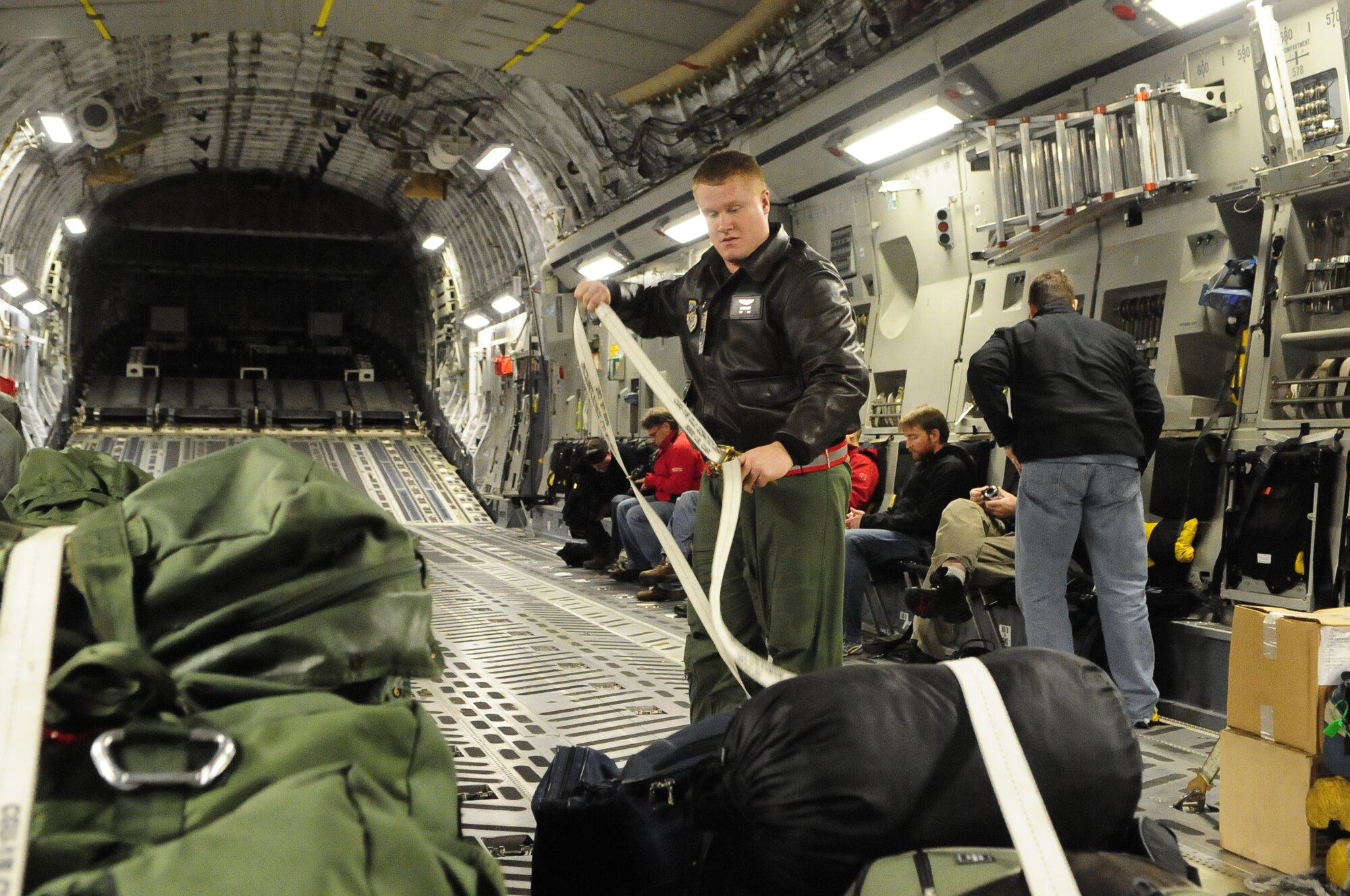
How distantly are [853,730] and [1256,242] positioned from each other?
4584 millimetres

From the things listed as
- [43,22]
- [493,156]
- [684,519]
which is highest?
[493,156]

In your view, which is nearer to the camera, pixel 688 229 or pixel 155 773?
pixel 155 773

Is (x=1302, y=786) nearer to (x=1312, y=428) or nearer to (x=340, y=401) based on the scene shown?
(x=1312, y=428)

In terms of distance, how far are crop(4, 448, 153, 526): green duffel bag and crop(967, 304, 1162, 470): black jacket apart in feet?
10.5

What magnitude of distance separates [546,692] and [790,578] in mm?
2359

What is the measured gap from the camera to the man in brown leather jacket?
9.50 feet

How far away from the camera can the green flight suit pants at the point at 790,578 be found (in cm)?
292

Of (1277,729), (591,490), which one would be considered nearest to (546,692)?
(1277,729)

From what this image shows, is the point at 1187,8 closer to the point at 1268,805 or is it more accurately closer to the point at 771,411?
the point at 771,411

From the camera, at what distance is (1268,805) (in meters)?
2.92

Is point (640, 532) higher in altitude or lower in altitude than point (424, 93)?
lower

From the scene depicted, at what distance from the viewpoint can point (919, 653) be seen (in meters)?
5.71

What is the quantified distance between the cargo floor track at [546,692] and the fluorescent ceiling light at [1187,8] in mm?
3182

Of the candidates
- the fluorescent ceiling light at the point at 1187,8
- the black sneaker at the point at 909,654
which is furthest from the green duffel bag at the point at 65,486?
the fluorescent ceiling light at the point at 1187,8
